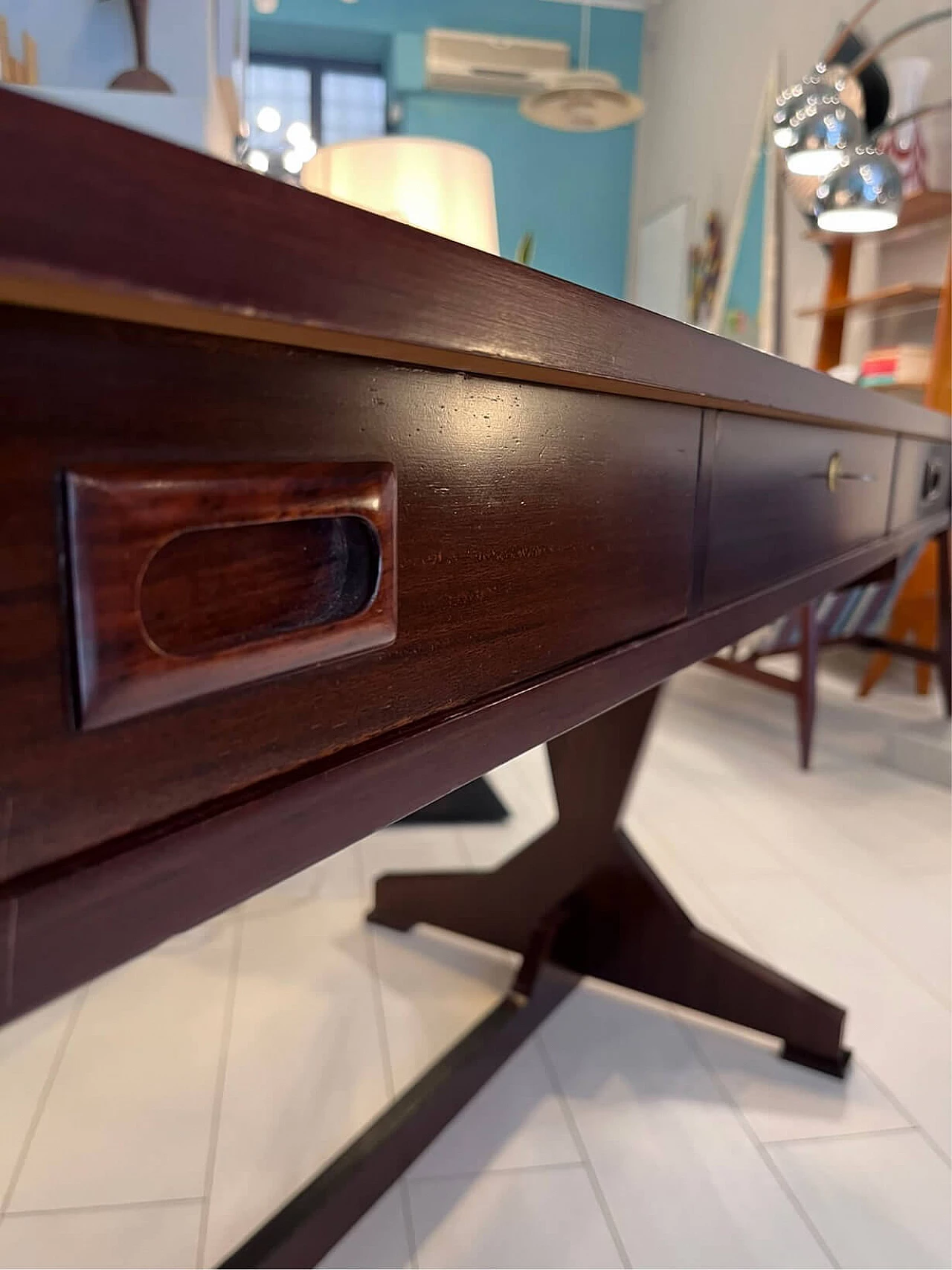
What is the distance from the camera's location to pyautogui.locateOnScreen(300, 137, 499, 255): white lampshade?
163 cm

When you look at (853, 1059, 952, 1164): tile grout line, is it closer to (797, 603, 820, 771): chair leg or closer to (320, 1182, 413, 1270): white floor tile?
(320, 1182, 413, 1270): white floor tile

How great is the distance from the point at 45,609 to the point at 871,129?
11.7 ft

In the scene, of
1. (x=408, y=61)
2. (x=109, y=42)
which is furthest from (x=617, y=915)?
(x=408, y=61)

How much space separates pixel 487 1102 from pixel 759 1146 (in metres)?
0.31

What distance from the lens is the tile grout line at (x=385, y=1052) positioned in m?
0.86

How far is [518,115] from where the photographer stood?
542cm

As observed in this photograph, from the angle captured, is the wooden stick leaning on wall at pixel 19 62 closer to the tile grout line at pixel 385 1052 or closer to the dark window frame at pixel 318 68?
the tile grout line at pixel 385 1052

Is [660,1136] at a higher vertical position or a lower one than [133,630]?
lower

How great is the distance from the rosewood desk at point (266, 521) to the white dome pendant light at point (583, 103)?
3.78 meters

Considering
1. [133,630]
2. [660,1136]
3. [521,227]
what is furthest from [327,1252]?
[521,227]

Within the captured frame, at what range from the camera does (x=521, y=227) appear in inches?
218

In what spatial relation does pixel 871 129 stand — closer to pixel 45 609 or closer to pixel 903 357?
pixel 903 357

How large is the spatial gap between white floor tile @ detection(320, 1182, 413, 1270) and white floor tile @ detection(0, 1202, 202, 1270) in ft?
0.45

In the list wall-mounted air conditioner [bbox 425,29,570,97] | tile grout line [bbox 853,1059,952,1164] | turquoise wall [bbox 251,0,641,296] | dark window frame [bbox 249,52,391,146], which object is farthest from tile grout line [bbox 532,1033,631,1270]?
dark window frame [bbox 249,52,391,146]
